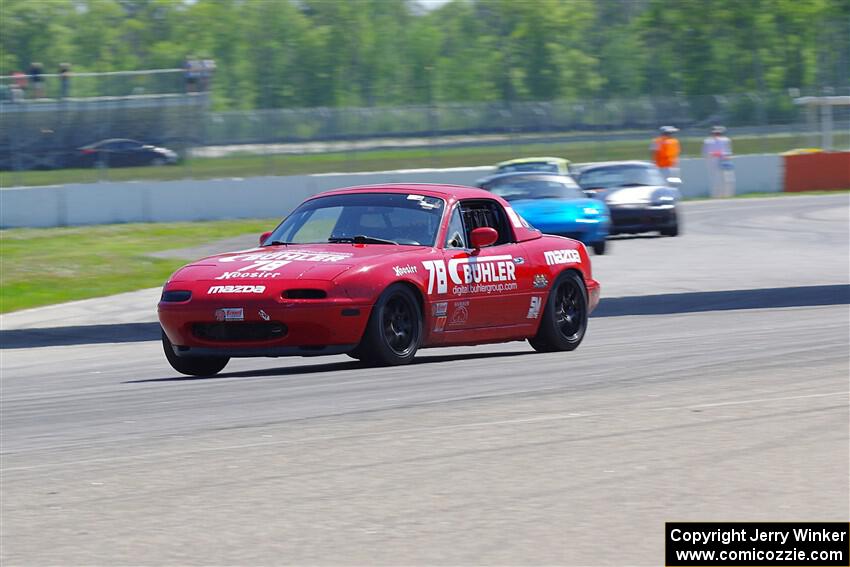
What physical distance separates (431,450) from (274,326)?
93.5 inches

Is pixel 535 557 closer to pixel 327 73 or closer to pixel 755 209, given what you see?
pixel 755 209

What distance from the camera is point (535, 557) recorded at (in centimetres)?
514

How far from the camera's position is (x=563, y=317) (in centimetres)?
1148

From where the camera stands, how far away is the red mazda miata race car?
366 inches

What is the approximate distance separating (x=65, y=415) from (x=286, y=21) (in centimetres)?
3748

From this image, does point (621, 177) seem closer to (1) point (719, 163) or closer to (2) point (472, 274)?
(1) point (719, 163)

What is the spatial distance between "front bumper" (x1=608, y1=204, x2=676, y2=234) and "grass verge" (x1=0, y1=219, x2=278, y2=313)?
7066 millimetres

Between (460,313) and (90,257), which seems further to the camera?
(90,257)

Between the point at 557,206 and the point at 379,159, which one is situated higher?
the point at 379,159

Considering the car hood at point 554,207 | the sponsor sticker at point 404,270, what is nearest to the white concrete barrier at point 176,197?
the car hood at point 554,207

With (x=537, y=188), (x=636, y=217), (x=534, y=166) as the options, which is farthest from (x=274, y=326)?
(x=534, y=166)

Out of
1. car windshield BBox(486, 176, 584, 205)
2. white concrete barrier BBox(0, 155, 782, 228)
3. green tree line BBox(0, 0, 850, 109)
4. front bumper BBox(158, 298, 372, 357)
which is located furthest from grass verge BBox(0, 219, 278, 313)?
green tree line BBox(0, 0, 850, 109)

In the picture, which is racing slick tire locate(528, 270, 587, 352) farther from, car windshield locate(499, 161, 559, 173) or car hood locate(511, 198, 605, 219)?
car windshield locate(499, 161, 559, 173)

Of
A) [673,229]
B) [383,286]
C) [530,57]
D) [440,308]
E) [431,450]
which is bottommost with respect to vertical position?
[431,450]
